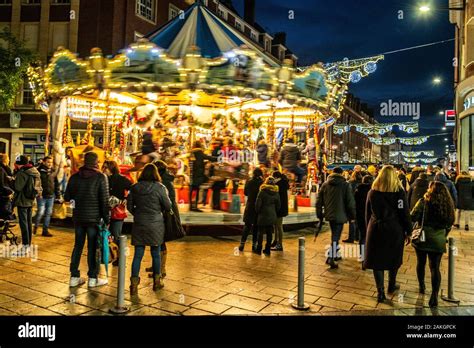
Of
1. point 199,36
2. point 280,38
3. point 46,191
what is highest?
point 280,38

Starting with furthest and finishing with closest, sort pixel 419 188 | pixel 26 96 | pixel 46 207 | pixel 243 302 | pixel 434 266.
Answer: pixel 26 96, pixel 419 188, pixel 46 207, pixel 434 266, pixel 243 302

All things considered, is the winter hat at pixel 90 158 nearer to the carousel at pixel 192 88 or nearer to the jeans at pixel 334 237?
the carousel at pixel 192 88

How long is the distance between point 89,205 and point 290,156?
7.87 m

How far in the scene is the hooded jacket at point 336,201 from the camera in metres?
7.29

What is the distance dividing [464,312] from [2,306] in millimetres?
5880

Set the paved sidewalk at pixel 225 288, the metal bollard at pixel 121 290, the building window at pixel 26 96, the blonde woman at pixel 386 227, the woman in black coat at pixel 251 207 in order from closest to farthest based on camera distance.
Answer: the metal bollard at pixel 121 290 < the paved sidewalk at pixel 225 288 < the blonde woman at pixel 386 227 < the woman in black coat at pixel 251 207 < the building window at pixel 26 96

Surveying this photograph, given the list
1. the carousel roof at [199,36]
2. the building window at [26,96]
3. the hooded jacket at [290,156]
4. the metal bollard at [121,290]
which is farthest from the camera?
the building window at [26,96]

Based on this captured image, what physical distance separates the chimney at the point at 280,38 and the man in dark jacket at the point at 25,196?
136 feet

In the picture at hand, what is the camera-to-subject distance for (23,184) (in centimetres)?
762

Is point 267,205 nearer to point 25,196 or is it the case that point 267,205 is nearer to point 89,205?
point 89,205

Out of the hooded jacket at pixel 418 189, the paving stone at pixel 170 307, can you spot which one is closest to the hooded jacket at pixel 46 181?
the paving stone at pixel 170 307

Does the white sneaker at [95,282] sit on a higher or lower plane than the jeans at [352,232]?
lower

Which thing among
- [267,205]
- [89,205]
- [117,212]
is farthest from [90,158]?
[267,205]
